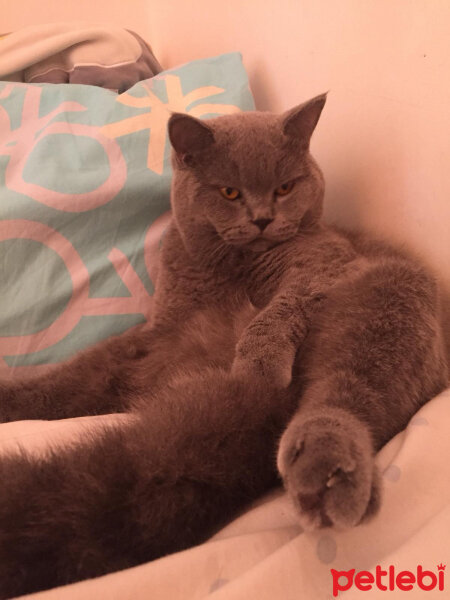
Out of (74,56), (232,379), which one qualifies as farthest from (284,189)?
(74,56)

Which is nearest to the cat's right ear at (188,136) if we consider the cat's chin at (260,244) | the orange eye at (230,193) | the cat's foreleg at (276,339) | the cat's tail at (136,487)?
the orange eye at (230,193)

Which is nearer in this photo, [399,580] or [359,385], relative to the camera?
[399,580]

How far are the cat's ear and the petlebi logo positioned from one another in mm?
828

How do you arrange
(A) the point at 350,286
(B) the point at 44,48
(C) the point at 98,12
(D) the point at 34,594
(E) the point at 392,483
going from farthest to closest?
1. (C) the point at 98,12
2. (B) the point at 44,48
3. (A) the point at 350,286
4. (E) the point at 392,483
5. (D) the point at 34,594

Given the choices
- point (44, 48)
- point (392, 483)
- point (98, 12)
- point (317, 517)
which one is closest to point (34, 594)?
point (317, 517)

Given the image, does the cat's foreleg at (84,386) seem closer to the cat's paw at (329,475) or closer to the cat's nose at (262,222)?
the cat's nose at (262,222)

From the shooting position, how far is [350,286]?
89 cm

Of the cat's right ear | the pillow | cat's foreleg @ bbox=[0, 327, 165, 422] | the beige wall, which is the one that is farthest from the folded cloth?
cat's foreleg @ bbox=[0, 327, 165, 422]

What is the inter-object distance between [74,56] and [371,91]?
101 centimetres

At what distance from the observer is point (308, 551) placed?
0.55 meters

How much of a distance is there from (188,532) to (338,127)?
3.29 feet

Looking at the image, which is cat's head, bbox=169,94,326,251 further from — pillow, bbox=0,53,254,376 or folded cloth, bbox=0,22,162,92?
folded cloth, bbox=0,22,162,92

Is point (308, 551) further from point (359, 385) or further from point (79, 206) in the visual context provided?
point (79, 206)

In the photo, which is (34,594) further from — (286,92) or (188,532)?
(286,92)
